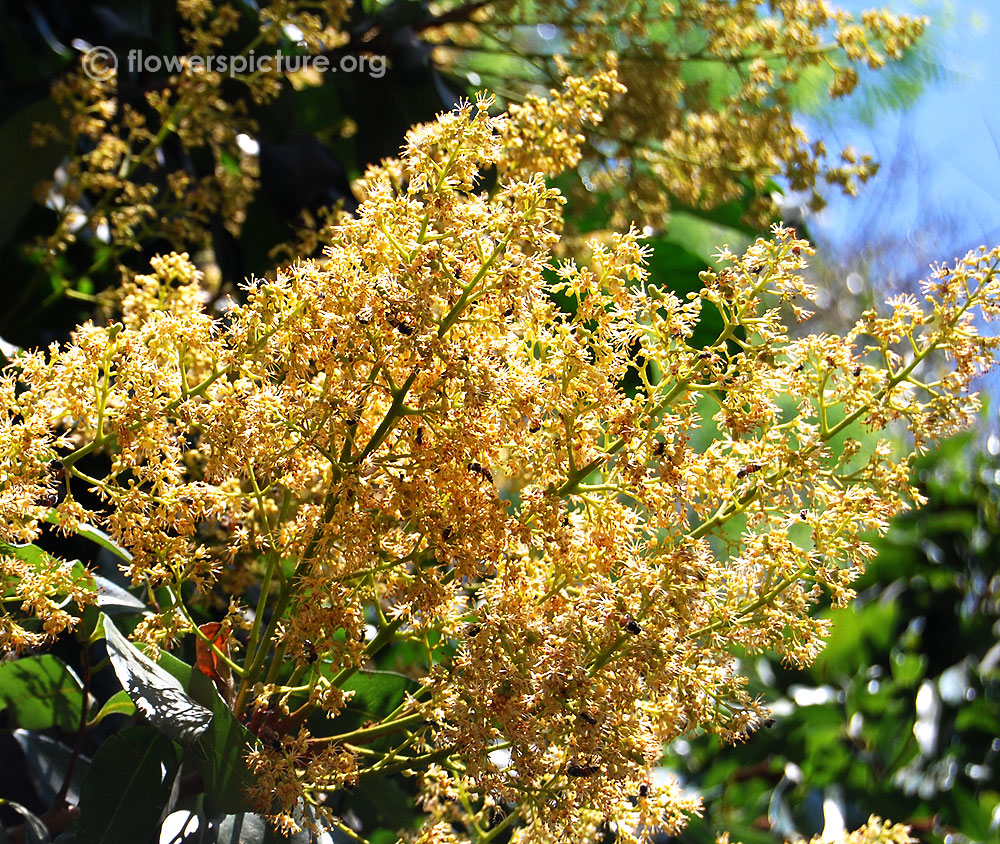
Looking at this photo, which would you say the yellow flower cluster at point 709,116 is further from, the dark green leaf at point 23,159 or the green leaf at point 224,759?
the green leaf at point 224,759

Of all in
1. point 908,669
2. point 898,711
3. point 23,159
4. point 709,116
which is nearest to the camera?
point 23,159

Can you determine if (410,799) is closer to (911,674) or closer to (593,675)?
(593,675)

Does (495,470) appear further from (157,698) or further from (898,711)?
(898,711)

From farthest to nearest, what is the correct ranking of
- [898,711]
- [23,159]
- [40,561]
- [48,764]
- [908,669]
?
[908,669] → [898,711] → [23,159] → [48,764] → [40,561]

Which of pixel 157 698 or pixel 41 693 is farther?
pixel 41 693

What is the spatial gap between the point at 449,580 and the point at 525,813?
0.23 meters

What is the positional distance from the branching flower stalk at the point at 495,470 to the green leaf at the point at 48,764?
1.03 feet

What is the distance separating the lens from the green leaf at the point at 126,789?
88cm

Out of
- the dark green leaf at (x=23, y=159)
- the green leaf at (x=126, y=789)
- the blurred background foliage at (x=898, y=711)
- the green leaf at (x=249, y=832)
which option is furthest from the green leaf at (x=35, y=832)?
the blurred background foliage at (x=898, y=711)

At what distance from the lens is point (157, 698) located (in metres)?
0.83

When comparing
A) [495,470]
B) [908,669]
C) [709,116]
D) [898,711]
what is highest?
[709,116]

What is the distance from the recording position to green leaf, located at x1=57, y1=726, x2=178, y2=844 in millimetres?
882

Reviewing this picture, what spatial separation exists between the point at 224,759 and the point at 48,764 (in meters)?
0.43

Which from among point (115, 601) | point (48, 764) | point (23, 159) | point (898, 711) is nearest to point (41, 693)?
point (48, 764)
